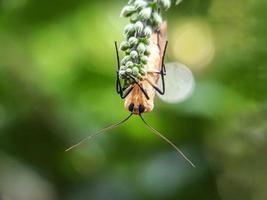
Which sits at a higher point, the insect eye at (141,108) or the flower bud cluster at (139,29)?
the flower bud cluster at (139,29)

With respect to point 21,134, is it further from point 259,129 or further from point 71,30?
point 259,129

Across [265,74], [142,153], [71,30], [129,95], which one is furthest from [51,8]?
[129,95]

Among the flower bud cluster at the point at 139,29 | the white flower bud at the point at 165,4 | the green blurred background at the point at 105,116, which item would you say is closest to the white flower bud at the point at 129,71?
the flower bud cluster at the point at 139,29

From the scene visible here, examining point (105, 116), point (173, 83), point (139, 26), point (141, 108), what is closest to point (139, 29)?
point (139, 26)

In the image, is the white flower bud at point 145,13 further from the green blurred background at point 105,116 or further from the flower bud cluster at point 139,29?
the green blurred background at point 105,116

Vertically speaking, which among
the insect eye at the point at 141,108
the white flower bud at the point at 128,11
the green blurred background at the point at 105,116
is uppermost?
the white flower bud at the point at 128,11

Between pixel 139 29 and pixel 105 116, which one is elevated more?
pixel 139 29

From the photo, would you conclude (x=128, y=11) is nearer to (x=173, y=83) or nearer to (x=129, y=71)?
(x=129, y=71)
